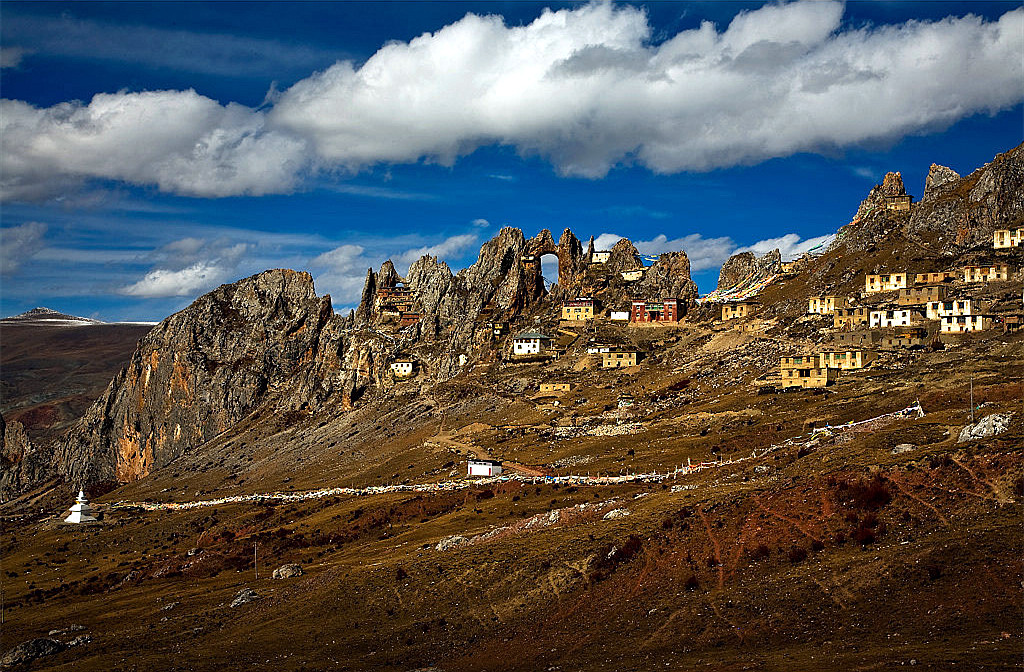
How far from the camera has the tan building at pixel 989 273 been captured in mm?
152000

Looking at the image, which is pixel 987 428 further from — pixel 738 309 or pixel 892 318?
pixel 738 309

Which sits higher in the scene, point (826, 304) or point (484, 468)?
point (826, 304)

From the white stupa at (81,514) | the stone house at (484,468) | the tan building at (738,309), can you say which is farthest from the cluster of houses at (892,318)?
the white stupa at (81,514)

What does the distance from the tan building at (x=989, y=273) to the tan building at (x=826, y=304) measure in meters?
21.2

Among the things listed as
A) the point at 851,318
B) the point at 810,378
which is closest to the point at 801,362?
the point at 810,378

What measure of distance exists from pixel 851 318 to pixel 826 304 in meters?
14.5

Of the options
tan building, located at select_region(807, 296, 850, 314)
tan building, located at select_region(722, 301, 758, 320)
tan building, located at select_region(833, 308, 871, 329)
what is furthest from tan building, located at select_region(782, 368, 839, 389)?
tan building, located at select_region(722, 301, 758, 320)

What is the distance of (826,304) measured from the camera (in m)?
166

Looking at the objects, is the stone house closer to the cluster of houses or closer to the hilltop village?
the hilltop village

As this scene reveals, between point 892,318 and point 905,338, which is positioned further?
point 892,318

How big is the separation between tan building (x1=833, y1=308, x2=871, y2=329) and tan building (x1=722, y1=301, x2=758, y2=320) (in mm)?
30968

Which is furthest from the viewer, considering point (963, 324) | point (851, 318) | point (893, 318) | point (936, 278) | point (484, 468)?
point (936, 278)

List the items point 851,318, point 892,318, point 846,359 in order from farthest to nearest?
point 851,318, point 892,318, point 846,359

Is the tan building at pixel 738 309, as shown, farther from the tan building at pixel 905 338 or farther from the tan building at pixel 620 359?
the tan building at pixel 905 338
